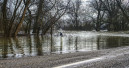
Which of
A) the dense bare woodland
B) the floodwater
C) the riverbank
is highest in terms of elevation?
the dense bare woodland

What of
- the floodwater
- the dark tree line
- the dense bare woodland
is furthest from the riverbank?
the dark tree line

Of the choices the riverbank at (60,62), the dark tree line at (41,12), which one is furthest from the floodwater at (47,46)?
Result: the dark tree line at (41,12)

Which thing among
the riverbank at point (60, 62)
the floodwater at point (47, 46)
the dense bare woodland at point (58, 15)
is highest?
the dense bare woodland at point (58, 15)

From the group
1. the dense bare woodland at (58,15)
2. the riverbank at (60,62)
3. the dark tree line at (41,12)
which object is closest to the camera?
the riverbank at (60,62)

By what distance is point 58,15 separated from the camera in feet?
121

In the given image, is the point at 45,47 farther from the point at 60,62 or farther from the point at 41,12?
the point at 41,12

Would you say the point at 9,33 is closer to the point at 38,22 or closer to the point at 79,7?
the point at 38,22

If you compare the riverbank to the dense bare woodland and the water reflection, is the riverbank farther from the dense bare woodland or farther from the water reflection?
the dense bare woodland

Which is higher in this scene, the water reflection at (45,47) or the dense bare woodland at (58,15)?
the dense bare woodland at (58,15)

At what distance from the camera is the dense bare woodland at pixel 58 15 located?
91.6ft

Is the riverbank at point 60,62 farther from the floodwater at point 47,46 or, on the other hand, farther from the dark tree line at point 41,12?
the dark tree line at point 41,12

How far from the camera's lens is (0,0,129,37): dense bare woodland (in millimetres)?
27922

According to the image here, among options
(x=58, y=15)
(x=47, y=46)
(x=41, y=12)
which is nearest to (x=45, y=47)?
(x=47, y=46)

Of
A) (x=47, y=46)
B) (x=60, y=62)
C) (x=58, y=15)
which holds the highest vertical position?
(x=58, y=15)
